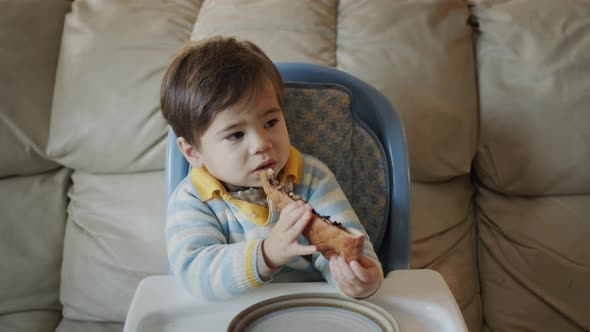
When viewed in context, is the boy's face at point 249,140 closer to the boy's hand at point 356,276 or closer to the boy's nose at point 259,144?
the boy's nose at point 259,144

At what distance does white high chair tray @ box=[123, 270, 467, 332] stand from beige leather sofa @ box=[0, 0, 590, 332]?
67 cm

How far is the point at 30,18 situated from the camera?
1.80 m

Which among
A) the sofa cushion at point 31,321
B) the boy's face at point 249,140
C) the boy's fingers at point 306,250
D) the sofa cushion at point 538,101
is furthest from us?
the sofa cushion at point 31,321

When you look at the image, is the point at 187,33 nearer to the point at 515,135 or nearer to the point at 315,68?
the point at 315,68

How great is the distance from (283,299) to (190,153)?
39 centimetres

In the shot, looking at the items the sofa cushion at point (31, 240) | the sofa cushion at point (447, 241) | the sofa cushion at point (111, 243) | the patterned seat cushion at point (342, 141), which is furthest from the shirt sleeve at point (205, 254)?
the sofa cushion at point (31, 240)

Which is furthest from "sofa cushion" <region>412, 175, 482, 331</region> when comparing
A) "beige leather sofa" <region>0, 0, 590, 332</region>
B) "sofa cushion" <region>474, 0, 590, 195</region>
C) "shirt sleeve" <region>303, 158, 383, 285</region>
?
"shirt sleeve" <region>303, 158, 383, 285</region>

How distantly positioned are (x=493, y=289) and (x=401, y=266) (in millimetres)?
596

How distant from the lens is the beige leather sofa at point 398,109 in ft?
5.30

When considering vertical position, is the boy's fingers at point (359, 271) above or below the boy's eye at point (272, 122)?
below

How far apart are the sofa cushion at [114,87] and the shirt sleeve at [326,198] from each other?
65 cm

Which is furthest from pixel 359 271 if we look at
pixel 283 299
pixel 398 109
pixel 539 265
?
pixel 539 265

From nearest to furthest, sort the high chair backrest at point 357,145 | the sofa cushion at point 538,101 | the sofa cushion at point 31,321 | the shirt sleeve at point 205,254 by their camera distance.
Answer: the shirt sleeve at point 205,254 → the high chair backrest at point 357,145 → the sofa cushion at point 538,101 → the sofa cushion at point 31,321

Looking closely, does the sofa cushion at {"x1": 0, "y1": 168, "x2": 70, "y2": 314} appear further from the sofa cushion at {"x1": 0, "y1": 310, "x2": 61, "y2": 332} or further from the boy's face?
the boy's face
